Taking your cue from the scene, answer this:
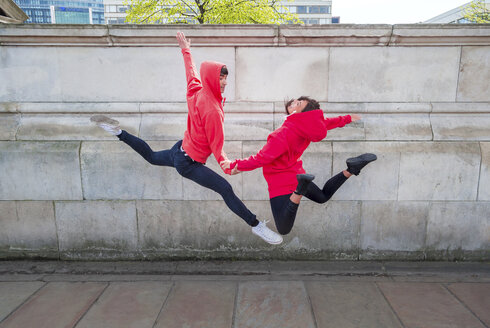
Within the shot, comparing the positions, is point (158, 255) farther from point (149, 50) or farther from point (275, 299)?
point (149, 50)

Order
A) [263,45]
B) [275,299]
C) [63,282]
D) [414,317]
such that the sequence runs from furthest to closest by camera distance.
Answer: [263,45]
[63,282]
[275,299]
[414,317]

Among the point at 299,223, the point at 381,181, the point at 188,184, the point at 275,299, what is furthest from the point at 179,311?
the point at 381,181

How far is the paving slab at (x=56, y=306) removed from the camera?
10.3 ft

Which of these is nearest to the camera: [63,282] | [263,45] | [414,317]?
[414,317]

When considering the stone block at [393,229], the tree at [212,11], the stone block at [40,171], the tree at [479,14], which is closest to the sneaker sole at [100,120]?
the stone block at [40,171]

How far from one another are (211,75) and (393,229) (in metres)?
3.17

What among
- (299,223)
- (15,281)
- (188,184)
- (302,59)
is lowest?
(15,281)

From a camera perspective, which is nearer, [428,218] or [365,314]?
[365,314]

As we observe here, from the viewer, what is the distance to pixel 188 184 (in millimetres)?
4352

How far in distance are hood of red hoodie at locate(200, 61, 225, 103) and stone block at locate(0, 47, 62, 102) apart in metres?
2.05

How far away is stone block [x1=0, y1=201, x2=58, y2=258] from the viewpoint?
14.5 ft

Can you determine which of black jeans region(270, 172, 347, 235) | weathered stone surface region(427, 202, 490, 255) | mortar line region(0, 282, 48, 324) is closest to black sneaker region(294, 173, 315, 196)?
black jeans region(270, 172, 347, 235)

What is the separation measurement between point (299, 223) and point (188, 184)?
5.22ft

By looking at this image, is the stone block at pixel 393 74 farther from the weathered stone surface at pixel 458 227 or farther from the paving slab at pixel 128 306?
→ the paving slab at pixel 128 306
